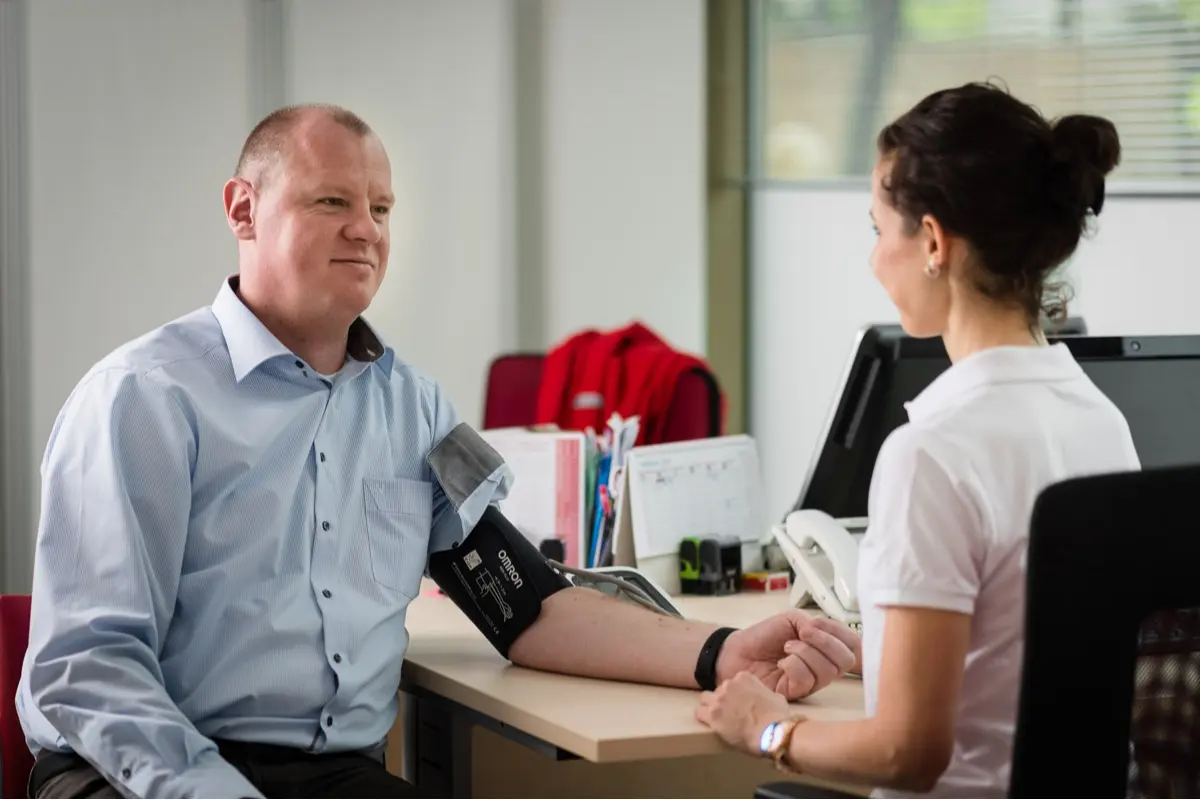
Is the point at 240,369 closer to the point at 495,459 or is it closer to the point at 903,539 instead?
the point at 495,459

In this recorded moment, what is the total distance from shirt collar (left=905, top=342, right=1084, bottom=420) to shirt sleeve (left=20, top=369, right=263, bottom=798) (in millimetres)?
951

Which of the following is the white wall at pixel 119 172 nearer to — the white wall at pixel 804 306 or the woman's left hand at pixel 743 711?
the white wall at pixel 804 306

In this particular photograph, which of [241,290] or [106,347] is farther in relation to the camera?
[106,347]

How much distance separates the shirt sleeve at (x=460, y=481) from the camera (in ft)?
7.14

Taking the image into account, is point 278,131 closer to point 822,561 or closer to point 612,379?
point 822,561

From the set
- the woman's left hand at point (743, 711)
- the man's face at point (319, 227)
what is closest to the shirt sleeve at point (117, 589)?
the man's face at point (319, 227)

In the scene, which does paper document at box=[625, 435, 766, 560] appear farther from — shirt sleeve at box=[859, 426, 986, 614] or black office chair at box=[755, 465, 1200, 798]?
black office chair at box=[755, 465, 1200, 798]

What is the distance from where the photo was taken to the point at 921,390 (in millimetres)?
2494

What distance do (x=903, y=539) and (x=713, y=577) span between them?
1.14 meters

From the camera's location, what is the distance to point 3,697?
2070mm

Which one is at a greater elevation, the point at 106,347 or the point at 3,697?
the point at 106,347

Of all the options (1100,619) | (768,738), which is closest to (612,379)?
(768,738)

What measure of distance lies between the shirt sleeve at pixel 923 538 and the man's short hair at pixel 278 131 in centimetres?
101

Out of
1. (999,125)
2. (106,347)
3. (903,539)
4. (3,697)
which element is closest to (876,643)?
(903,539)
